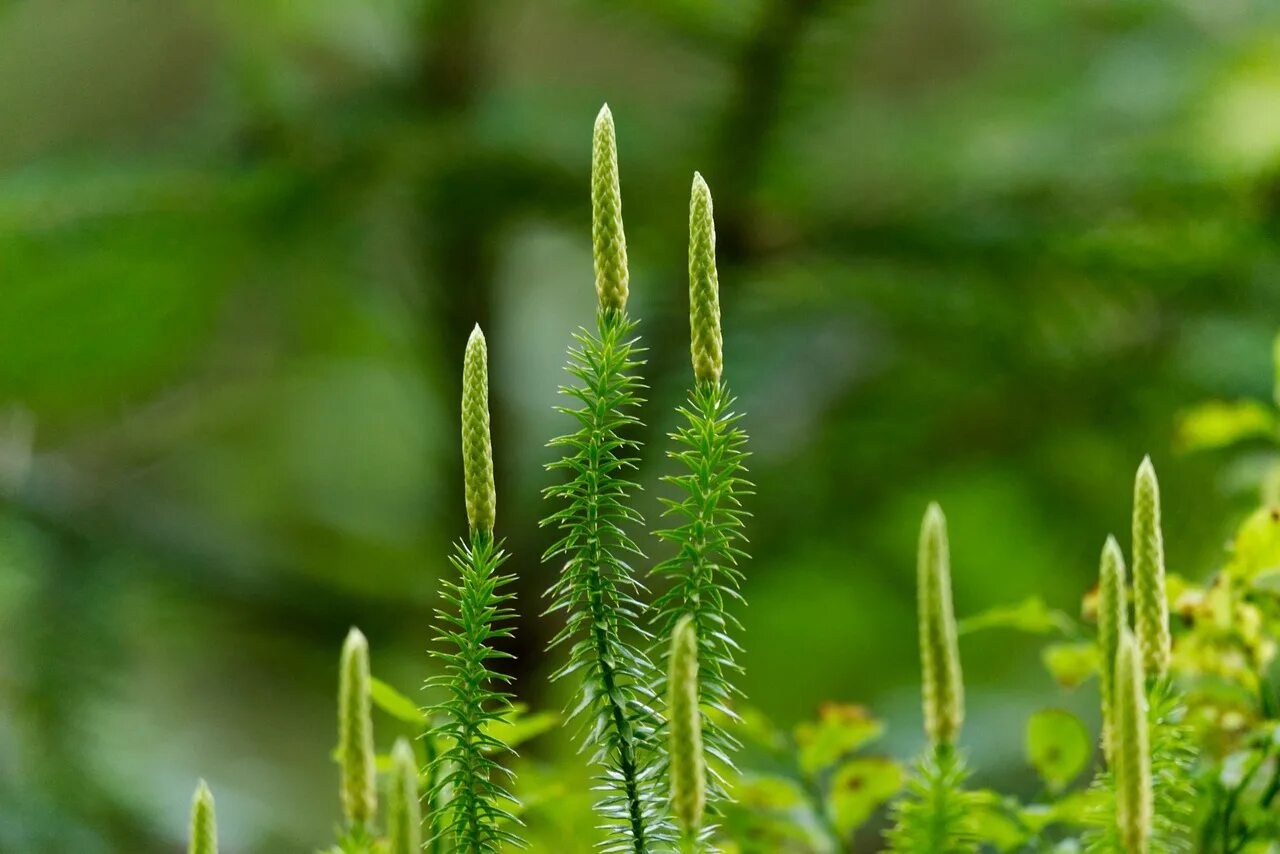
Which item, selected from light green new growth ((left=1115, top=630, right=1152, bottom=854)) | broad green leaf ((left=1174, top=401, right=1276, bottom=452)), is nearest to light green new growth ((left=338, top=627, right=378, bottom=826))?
light green new growth ((left=1115, top=630, right=1152, bottom=854))

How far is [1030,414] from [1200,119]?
0.21m

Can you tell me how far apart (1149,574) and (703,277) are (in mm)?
85

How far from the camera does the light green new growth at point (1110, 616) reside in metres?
0.20

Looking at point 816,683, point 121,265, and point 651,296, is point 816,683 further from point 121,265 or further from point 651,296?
point 121,265

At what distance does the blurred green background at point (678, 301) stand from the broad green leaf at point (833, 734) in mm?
202

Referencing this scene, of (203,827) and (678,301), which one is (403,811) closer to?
(203,827)

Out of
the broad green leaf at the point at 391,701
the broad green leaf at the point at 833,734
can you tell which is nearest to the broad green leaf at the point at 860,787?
the broad green leaf at the point at 833,734

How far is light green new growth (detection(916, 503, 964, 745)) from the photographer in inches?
7.3

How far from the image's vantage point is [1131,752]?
0.17 m

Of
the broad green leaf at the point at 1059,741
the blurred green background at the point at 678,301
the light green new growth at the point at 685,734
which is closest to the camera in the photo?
the light green new growth at the point at 685,734

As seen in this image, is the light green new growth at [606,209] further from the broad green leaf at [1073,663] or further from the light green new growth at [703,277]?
the broad green leaf at [1073,663]

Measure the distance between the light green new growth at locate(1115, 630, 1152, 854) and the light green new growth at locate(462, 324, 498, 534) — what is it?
0.09m

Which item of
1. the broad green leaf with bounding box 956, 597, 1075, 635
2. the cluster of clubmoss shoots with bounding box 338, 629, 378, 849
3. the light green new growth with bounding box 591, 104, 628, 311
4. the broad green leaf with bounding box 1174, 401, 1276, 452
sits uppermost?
the broad green leaf with bounding box 1174, 401, 1276, 452

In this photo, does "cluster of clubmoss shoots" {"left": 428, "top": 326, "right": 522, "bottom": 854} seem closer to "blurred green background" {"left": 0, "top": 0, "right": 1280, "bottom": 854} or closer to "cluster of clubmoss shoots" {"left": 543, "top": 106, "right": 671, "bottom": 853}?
"cluster of clubmoss shoots" {"left": 543, "top": 106, "right": 671, "bottom": 853}
